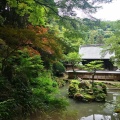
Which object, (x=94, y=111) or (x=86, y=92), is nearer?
(x=94, y=111)

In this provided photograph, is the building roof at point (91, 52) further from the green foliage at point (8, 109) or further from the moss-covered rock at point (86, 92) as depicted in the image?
the green foliage at point (8, 109)

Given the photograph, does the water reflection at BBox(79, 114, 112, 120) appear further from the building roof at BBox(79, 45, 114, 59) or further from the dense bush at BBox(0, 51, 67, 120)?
the building roof at BBox(79, 45, 114, 59)

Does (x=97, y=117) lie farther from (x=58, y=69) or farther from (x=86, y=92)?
(x=58, y=69)

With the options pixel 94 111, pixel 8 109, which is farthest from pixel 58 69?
pixel 8 109

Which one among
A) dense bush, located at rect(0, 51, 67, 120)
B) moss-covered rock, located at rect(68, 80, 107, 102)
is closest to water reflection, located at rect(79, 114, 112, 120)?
moss-covered rock, located at rect(68, 80, 107, 102)

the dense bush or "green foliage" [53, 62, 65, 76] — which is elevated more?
the dense bush

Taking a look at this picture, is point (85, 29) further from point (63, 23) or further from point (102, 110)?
point (102, 110)

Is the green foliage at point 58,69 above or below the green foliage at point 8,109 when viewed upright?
below

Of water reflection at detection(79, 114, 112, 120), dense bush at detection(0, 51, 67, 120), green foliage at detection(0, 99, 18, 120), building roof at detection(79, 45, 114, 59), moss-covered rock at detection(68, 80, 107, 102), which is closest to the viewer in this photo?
green foliage at detection(0, 99, 18, 120)

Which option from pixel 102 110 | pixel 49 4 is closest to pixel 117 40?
pixel 102 110

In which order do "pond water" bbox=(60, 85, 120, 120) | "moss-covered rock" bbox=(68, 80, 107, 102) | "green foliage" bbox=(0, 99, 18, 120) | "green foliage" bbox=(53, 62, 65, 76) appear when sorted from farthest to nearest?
"green foliage" bbox=(53, 62, 65, 76) → "moss-covered rock" bbox=(68, 80, 107, 102) → "pond water" bbox=(60, 85, 120, 120) → "green foliage" bbox=(0, 99, 18, 120)

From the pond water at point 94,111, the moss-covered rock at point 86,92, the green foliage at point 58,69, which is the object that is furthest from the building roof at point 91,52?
the pond water at point 94,111

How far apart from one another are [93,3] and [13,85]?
3.46m

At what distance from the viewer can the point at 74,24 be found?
4355 mm
